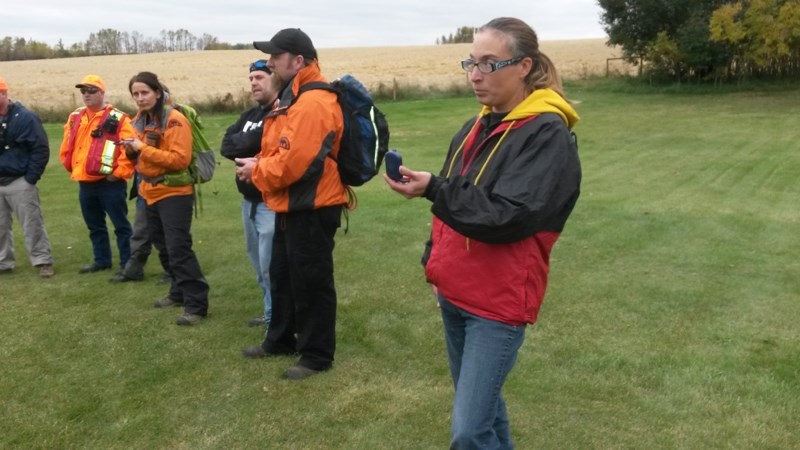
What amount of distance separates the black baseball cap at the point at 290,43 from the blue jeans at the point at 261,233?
1136 millimetres

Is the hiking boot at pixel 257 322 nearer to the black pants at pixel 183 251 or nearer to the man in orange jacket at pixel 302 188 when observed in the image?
the black pants at pixel 183 251

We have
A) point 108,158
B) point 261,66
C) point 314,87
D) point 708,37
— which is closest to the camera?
point 314,87

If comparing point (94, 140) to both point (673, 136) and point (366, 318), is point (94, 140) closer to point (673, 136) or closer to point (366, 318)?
point (366, 318)

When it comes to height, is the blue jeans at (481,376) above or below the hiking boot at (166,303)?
above

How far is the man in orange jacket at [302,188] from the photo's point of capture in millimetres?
4215

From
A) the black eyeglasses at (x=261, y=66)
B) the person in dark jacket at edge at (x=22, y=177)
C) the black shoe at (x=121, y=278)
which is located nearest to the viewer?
the black eyeglasses at (x=261, y=66)

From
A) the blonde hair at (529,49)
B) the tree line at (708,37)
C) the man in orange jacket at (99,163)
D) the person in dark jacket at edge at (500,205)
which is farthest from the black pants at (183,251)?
the tree line at (708,37)

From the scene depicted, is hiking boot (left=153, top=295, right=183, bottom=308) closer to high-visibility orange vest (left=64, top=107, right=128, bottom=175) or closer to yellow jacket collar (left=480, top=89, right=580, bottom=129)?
high-visibility orange vest (left=64, top=107, right=128, bottom=175)

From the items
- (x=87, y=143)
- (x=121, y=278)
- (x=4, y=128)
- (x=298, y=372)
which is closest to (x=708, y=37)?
(x=87, y=143)

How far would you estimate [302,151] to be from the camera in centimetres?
418

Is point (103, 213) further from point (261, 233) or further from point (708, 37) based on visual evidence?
point (708, 37)

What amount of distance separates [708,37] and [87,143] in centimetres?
2612

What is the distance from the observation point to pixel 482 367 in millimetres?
2725

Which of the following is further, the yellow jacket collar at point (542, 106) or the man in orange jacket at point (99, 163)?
the man in orange jacket at point (99, 163)
